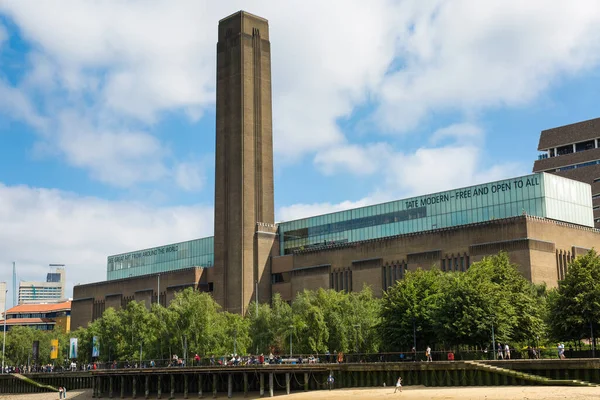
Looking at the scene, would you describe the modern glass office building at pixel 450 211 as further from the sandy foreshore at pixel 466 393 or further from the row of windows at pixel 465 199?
the sandy foreshore at pixel 466 393

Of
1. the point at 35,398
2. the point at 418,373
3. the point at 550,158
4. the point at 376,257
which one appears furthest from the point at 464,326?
the point at 550,158

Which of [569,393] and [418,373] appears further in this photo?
[418,373]

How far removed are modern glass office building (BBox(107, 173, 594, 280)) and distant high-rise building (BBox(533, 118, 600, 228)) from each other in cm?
5860

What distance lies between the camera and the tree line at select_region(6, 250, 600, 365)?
73.8 meters

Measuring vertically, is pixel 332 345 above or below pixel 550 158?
below

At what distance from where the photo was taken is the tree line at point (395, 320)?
7375cm

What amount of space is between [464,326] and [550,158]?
414 ft

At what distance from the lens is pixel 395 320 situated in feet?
266

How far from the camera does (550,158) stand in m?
191

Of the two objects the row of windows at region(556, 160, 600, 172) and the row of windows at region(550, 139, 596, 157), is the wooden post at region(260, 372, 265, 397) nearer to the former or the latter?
the row of windows at region(556, 160, 600, 172)

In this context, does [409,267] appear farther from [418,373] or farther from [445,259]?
[418,373]

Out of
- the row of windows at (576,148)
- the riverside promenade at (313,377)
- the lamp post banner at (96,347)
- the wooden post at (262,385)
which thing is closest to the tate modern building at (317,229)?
the lamp post banner at (96,347)

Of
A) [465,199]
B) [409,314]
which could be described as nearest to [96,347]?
[465,199]

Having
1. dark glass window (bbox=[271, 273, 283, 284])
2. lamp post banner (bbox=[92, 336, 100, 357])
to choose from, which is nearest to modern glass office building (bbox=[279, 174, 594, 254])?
dark glass window (bbox=[271, 273, 283, 284])
